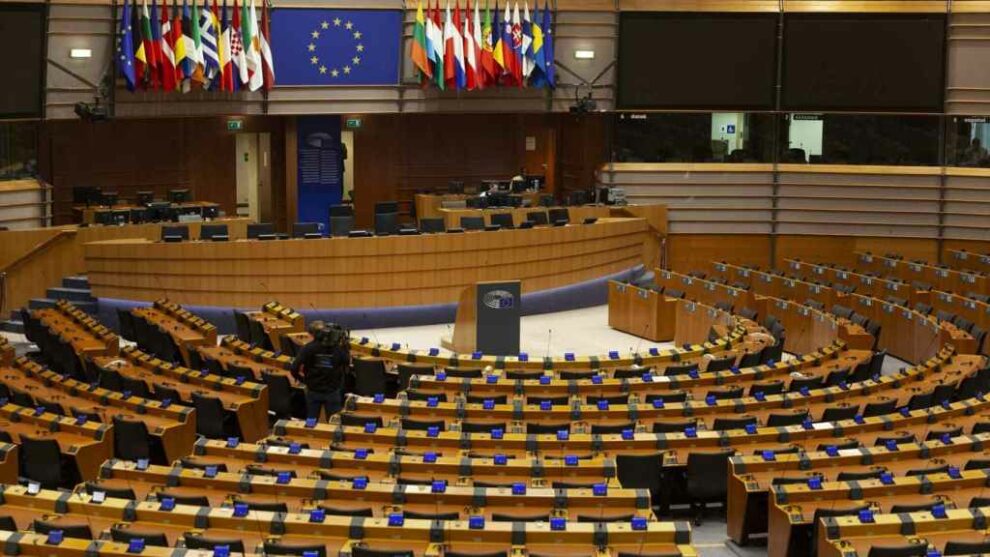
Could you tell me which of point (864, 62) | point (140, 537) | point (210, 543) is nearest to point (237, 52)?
point (864, 62)

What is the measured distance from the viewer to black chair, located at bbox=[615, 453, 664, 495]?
14.8m

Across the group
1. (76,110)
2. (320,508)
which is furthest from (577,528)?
(76,110)

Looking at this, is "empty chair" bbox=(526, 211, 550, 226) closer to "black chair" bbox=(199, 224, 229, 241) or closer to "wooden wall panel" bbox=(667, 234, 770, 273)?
"wooden wall panel" bbox=(667, 234, 770, 273)

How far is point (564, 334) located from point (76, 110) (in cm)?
1002

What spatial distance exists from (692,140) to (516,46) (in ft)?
15.0

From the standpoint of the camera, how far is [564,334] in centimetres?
2620

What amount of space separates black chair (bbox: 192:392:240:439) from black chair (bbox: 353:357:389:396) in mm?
2464

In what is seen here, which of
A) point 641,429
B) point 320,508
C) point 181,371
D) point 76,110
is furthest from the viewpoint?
point 76,110

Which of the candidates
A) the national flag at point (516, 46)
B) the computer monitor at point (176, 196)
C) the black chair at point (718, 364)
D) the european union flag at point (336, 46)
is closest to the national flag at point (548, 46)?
the national flag at point (516, 46)

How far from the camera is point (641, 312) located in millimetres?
26141

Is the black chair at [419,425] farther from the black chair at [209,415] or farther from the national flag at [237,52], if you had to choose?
the national flag at [237,52]

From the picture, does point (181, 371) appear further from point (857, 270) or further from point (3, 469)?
point (857, 270)

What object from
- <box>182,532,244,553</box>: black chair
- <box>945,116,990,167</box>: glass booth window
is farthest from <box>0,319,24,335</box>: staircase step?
<box>945,116,990,167</box>: glass booth window

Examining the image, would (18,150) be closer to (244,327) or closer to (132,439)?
(244,327)
